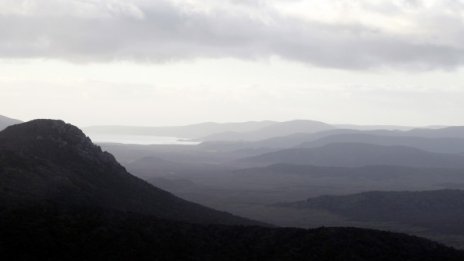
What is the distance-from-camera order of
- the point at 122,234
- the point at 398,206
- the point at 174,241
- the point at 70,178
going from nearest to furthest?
the point at 122,234 < the point at 174,241 < the point at 70,178 < the point at 398,206

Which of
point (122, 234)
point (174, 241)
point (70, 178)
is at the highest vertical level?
point (70, 178)

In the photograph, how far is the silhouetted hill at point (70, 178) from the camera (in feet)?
266

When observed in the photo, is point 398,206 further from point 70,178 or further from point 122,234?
point 122,234

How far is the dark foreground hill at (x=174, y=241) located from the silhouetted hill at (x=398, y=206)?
233 feet

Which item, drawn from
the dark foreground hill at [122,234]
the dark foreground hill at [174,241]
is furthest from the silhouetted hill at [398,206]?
the dark foreground hill at [174,241]

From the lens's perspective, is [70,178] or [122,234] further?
[70,178]

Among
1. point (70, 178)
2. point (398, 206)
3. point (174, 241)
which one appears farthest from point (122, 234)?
point (398, 206)

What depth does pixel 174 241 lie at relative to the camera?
2462 inches

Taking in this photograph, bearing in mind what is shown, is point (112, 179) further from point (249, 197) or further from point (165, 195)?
point (249, 197)

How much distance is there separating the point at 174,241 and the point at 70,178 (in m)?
35.0

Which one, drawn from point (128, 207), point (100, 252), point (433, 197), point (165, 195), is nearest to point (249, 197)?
point (433, 197)

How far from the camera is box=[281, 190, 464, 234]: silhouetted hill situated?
138 metres

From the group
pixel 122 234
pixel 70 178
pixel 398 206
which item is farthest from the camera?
pixel 398 206

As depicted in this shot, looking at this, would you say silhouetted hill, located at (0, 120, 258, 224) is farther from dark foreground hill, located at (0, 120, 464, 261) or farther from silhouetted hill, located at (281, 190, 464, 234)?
silhouetted hill, located at (281, 190, 464, 234)
